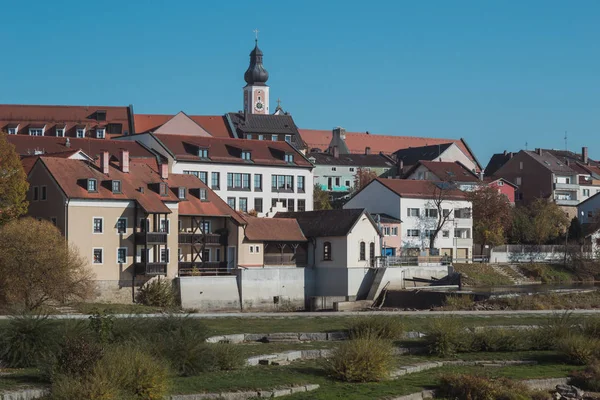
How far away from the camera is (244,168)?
8606cm

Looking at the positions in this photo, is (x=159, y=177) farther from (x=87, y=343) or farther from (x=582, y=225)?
(x=582, y=225)

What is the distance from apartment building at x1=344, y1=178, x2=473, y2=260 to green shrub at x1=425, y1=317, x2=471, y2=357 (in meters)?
51.9

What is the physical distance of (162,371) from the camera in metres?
23.7

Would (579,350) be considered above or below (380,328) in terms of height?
below

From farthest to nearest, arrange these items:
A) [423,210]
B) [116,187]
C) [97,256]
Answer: [423,210] → [116,187] → [97,256]

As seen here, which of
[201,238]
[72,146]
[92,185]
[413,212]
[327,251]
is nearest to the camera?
[92,185]

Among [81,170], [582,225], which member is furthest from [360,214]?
[582,225]

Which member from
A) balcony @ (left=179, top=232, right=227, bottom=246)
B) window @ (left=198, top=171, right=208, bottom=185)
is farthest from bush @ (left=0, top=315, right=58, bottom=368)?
window @ (left=198, top=171, right=208, bottom=185)

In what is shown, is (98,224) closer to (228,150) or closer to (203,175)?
(203,175)

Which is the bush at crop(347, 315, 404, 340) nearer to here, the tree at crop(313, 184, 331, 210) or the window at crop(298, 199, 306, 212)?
the window at crop(298, 199, 306, 212)

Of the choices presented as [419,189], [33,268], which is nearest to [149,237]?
[33,268]

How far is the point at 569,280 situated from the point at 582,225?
854 inches

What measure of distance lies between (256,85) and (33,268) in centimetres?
11597

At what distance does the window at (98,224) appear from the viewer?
195ft
